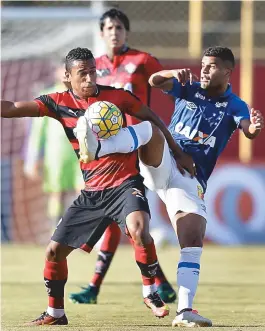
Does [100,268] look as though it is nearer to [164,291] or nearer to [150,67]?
[164,291]

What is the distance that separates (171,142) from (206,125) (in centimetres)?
40

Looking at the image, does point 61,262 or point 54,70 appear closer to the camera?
point 61,262

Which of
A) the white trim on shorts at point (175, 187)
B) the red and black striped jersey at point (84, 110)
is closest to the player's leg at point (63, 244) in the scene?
the red and black striped jersey at point (84, 110)

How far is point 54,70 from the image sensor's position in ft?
48.6

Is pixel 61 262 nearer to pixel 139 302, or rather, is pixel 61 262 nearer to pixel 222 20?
pixel 139 302

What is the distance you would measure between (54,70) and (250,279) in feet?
19.2

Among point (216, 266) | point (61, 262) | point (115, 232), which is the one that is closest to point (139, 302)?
point (115, 232)

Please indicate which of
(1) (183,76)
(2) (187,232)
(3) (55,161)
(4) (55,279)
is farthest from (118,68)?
(3) (55,161)

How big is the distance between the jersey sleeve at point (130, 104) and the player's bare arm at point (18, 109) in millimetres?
619

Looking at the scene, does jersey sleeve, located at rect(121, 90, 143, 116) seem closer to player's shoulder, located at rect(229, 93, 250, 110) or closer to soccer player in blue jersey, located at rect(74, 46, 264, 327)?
soccer player in blue jersey, located at rect(74, 46, 264, 327)

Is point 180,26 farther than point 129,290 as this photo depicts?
Yes

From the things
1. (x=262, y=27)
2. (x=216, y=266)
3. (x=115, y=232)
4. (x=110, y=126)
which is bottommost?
(x=216, y=266)

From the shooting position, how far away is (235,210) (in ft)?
45.6

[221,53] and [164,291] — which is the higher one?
[221,53]
